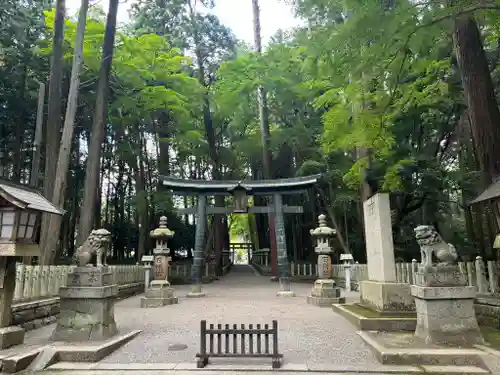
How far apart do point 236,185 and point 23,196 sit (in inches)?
334

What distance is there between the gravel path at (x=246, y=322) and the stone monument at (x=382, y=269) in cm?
76

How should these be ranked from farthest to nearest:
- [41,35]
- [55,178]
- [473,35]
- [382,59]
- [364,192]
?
1. [41,35]
2. [364,192]
3. [55,178]
4. [473,35]
5. [382,59]

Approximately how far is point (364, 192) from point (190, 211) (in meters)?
6.33

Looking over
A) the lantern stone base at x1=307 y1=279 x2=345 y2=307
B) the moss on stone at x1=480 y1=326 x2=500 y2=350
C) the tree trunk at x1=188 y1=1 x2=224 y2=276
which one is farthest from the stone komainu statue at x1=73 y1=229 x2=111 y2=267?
the tree trunk at x1=188 y1=1 x2=224 y2=276

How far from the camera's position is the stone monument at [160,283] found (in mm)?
10141

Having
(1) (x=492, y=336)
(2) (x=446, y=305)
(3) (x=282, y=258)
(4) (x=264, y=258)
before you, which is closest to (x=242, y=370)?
(2) (x=446, y=305)

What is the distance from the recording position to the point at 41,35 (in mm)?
16875

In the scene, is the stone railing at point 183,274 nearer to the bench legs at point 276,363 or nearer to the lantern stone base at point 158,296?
the lantern stone base at point 158,296

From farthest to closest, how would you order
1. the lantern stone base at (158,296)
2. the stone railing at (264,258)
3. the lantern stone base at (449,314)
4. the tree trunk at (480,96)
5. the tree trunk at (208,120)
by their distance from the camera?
the stone railing at (264,258) → the tree trunk at (208,120) → the lantern stone base at (158,296) → the tree trunk at (480,96) → the lantern stone base at (449,314)

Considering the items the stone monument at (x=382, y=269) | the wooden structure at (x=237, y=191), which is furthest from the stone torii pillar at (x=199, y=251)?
the stone monument at (x=382, y=269)

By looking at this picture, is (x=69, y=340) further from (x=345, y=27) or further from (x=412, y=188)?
(x=412, y=188)

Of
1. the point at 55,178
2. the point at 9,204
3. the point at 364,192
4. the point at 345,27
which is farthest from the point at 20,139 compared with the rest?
the point at 345,27

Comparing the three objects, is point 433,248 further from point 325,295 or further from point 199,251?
point 199,251

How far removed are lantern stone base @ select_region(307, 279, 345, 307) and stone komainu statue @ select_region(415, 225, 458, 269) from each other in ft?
16.1
